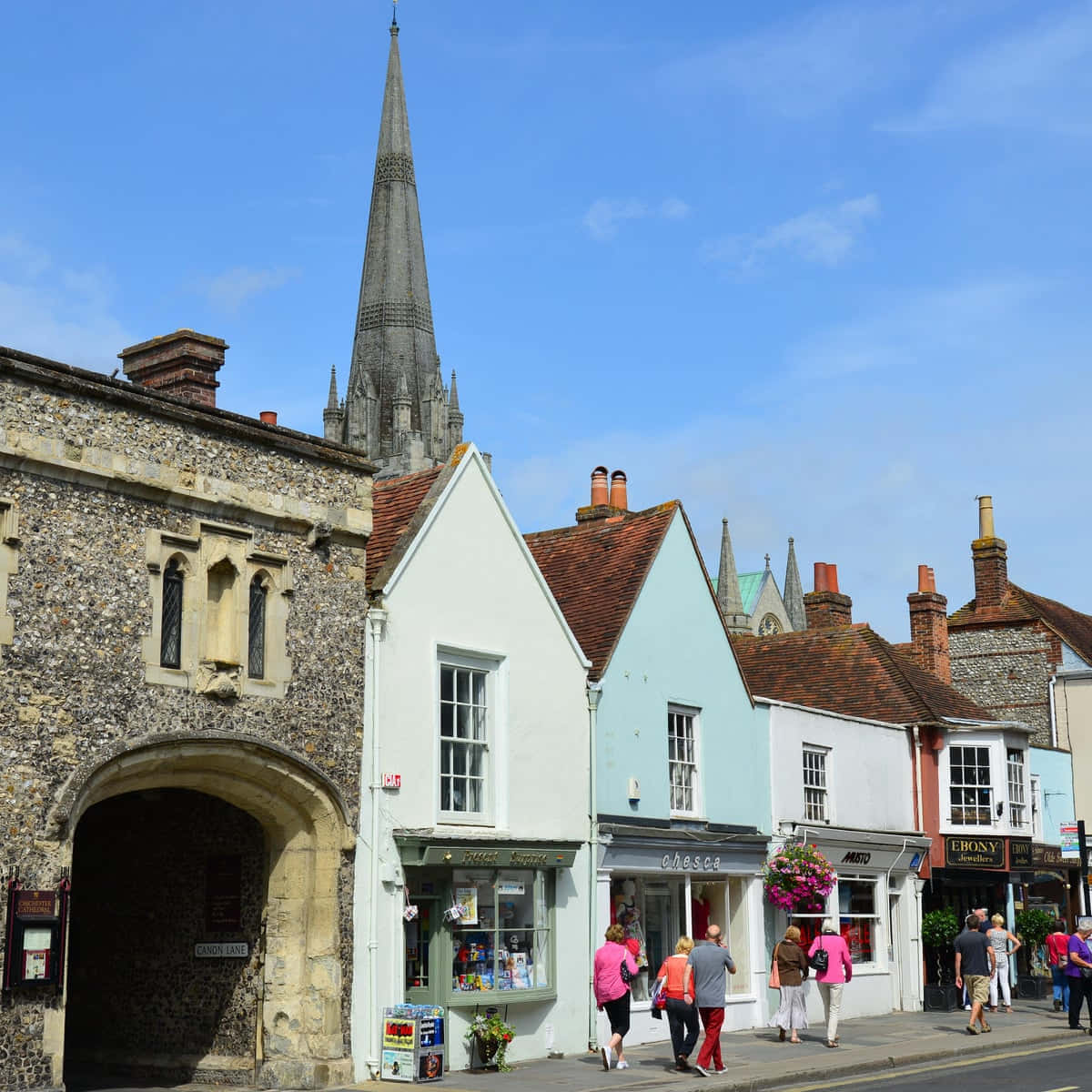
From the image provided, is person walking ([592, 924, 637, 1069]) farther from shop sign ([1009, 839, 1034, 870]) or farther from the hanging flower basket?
shop sign ([1009, 839, 1034, 870])

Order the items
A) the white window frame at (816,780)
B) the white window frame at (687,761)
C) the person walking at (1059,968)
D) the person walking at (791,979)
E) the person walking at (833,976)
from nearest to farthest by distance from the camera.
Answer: the person walking at (833,976) < the person walking at (791,979) < the white window frame at (687,761) < the person walking at (1059,968) < the white window frame at (816,780)

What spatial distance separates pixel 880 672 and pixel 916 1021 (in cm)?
748

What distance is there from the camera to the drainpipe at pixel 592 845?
19.4m

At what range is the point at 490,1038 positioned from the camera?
1719cm

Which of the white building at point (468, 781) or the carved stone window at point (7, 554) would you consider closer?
the carved stone window at point (7, 554)

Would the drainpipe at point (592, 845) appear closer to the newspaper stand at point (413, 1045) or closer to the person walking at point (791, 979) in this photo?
the person walking at point (791, 979)

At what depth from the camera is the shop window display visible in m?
17.6

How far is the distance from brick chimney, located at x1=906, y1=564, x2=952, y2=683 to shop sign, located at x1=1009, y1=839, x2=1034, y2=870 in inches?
201

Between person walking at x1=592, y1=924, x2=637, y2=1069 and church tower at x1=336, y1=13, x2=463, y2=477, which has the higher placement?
church tower at x1=336, y1=13, x2=463, y2=477

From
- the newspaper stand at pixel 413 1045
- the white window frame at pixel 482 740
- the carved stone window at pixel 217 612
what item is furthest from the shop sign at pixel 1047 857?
the carved stone window at pixel 217 612

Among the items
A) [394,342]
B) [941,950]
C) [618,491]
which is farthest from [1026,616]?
[394,342]

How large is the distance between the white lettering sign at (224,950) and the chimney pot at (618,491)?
10.9m

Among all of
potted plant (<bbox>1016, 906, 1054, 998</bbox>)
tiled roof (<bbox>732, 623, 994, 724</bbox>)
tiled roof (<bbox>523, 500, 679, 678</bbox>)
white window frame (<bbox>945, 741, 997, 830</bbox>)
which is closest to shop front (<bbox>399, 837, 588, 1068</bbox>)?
tiled roof (<bbox>523, 500, 679, 678</bbox>)

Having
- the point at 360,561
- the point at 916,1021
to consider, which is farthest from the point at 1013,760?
the point at 360,561
